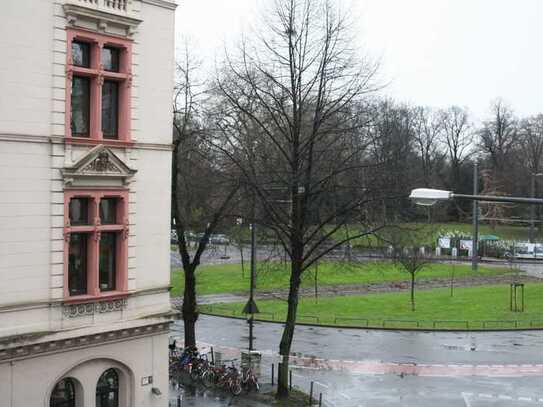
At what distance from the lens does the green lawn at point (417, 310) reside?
3891 cm

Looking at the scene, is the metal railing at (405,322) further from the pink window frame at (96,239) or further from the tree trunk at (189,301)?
the pink window frame at (96,239)

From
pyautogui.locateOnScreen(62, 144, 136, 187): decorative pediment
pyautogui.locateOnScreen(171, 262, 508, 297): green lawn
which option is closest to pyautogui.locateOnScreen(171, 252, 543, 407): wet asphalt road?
pyautogui.locateOnScreen(62, 144, 136, 187): decorative pediment

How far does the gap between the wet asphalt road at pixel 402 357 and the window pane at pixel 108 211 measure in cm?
870

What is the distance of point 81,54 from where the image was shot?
1722 cm

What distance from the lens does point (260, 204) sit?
88.3 feet

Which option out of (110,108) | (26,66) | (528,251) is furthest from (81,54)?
(528,251)

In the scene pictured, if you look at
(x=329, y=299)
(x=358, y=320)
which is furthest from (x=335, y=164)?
(x=329, y=299)

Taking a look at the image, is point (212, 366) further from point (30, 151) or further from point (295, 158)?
point (30, 151)

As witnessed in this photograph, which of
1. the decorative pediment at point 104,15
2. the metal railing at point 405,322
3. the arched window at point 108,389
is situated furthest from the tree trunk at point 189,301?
the decorative pediment at point 104,15

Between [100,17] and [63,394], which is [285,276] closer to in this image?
[63,394]

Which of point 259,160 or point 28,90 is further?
point 259,160

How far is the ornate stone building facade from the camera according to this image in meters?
16.0

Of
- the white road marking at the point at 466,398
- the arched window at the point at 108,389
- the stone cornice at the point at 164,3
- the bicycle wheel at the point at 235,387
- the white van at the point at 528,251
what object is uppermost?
the stone cornice at the point at 164,3

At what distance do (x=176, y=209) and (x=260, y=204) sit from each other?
330cm
